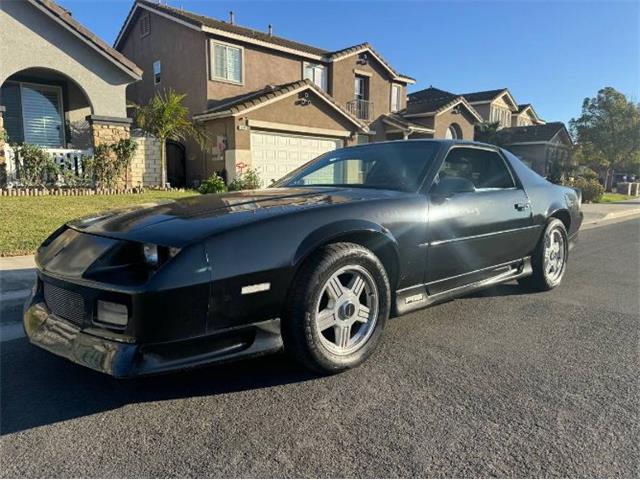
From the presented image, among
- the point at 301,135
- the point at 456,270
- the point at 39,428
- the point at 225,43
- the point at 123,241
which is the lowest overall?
the point at 39,428

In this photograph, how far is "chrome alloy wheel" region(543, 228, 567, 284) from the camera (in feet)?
15.6

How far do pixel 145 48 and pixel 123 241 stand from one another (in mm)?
20689

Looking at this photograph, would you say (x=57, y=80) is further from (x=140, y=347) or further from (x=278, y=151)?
(x=140, y=347)

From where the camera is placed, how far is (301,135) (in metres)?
17.9

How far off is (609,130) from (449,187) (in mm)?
40336

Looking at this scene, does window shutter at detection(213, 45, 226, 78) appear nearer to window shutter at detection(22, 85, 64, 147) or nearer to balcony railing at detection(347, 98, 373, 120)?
window shutter at detection(22, 85, 64, 147)

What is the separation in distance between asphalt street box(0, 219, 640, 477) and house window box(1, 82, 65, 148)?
12641mm

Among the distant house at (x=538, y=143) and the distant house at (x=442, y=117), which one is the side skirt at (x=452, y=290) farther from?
the distant house at (x=538, y=143)

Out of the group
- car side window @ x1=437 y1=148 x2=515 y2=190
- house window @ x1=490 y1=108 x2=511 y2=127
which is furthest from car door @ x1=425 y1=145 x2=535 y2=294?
house window @ x1=490 y1=108 x2=511 y2=127

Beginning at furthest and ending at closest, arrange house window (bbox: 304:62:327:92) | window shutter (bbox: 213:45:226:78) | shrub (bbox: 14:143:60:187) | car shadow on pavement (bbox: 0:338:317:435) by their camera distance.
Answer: house window (bbox: 304:62:327:92)
window shutter (bbox: 213:45:226:78)
shrub (bbox: 14:143:60:187)
car shadow on pavement (bbox: 0:338:317:435)

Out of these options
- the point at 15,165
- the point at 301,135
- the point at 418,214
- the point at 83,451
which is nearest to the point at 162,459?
the point at 83,451

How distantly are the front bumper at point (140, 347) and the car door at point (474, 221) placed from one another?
4.80 ft

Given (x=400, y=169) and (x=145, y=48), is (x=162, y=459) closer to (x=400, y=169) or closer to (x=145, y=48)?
(x=400, y=169)

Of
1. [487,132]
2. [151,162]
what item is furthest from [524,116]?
[151,162]
